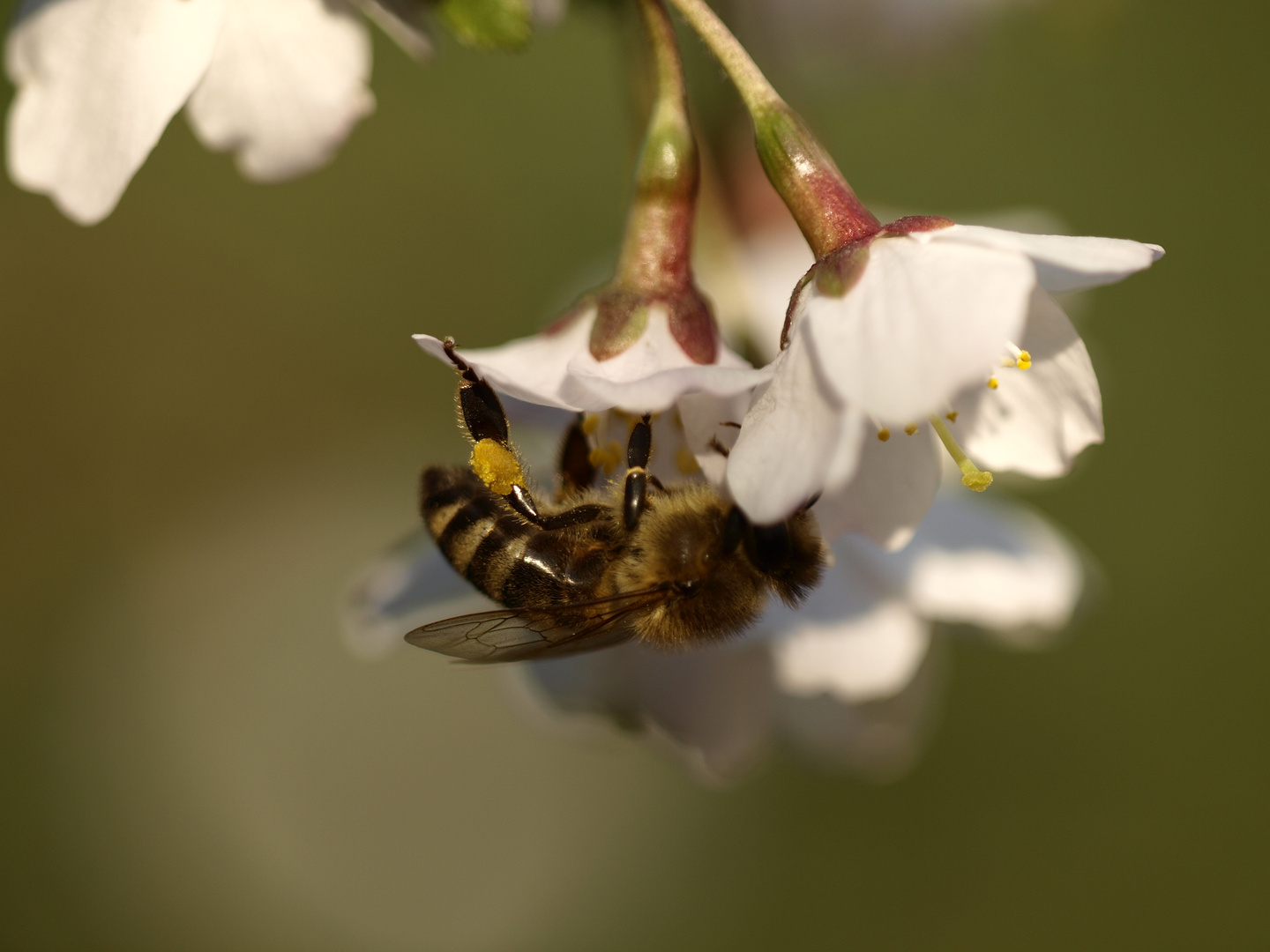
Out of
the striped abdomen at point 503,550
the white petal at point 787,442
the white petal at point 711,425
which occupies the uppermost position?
the white petal at point 787,442

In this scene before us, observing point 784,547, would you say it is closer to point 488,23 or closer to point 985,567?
point 985,567

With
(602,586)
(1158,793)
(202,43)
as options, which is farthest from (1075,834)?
(202,43)

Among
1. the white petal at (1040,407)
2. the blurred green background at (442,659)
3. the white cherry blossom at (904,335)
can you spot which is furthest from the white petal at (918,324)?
the blurred green background at (442,659)

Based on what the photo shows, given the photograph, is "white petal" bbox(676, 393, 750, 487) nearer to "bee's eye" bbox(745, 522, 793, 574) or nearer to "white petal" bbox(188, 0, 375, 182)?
"bee's eye" bbox(745, 522, 793, 574)

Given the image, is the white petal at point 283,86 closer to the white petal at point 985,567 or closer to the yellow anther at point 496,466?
the yellow anther at point 496,466

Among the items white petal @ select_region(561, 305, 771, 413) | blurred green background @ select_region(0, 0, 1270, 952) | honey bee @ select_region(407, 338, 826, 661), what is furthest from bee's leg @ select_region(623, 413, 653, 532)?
blurred green background @ select_region(0, 0, 1270, 952)

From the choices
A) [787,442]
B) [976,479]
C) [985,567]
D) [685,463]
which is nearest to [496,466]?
[685,463]
